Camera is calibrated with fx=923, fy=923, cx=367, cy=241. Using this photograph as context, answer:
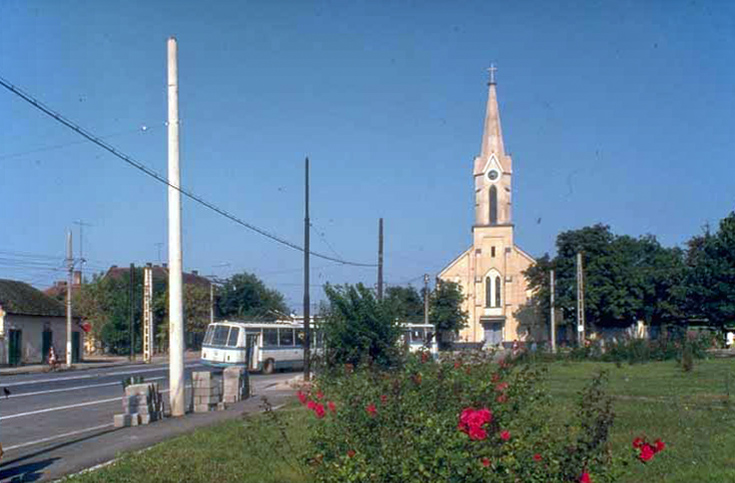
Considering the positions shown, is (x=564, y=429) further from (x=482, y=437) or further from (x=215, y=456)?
(x=215, y=456)

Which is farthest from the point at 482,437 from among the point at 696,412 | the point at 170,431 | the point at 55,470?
the point at 696,412

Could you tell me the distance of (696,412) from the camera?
59.6 feet

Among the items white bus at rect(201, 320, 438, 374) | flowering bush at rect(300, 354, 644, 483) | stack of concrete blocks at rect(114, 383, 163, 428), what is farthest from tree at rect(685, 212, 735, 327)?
flowering bush at rect(300, 354, 644, 483)

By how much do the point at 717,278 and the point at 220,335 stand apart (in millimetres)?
33391

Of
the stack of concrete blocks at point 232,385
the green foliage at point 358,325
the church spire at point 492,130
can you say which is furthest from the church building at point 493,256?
the stack of concrete blocks at point 232,385

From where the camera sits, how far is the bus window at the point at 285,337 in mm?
48812

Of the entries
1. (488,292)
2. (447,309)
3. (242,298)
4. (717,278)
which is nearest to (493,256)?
(488,292)

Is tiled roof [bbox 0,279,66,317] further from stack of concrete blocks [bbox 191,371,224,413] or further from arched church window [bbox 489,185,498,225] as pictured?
arched church window [bbox 489,185,498,225]

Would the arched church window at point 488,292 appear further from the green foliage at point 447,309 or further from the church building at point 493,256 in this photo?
the green foliage at point 447,309

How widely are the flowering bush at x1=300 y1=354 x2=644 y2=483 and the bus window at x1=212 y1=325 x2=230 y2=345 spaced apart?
3672 centimetres

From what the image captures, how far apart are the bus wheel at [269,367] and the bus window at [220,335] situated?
10.4 feet

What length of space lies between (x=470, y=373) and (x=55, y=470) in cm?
640

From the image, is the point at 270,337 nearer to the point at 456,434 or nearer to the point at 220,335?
the point at 220,335

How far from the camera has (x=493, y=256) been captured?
9206 centimetres
